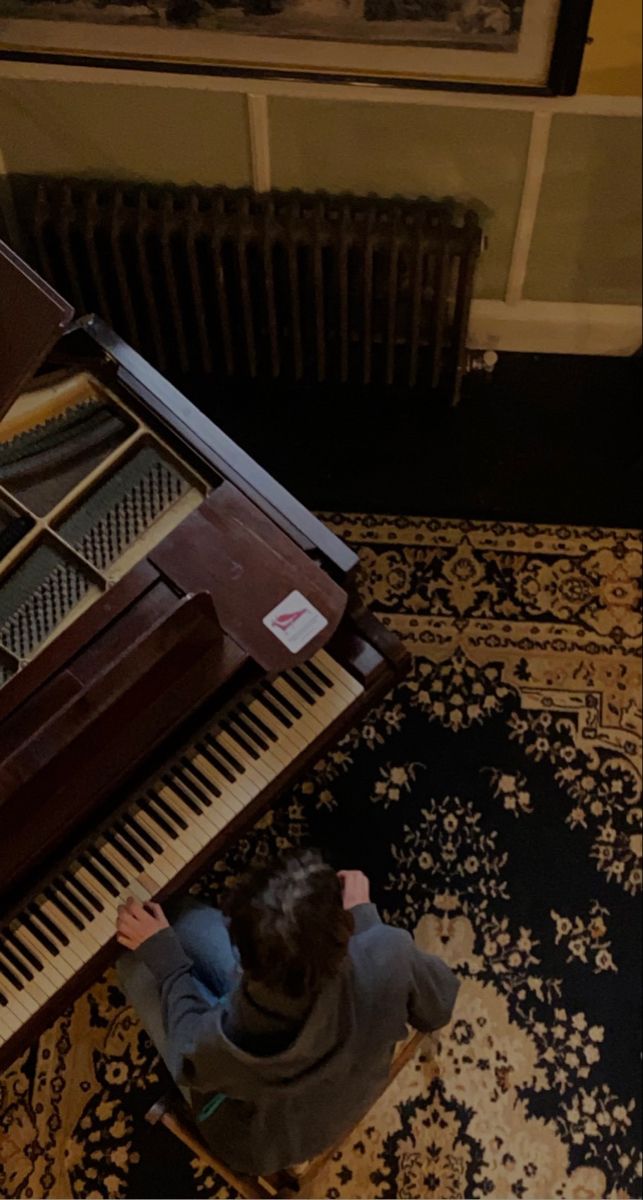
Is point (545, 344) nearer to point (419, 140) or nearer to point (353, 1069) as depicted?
point (419, 140)

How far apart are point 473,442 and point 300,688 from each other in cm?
117

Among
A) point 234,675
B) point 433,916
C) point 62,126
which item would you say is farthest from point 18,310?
point 433,916

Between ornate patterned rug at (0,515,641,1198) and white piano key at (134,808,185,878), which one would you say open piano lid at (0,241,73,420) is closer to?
white piano key at (134,808,185,878)

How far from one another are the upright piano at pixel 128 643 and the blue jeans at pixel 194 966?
0.14m

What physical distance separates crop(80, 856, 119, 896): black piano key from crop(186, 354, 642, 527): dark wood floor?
120 centimetres

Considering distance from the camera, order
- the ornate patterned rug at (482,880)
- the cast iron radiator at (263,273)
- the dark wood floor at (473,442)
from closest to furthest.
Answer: the ornate patterned rug at (482,880)
the cast iron radiator at (263,273)
the dark wood floor at (473,442)

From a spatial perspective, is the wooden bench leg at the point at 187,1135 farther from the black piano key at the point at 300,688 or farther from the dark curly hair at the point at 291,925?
the black piano key at the point at 300,688

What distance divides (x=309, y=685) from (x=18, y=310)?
2.62ft

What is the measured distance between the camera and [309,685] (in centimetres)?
201

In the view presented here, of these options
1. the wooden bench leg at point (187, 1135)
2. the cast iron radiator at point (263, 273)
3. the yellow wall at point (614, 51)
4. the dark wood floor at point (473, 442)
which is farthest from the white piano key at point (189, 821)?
the yellow wall at point (614, 51)

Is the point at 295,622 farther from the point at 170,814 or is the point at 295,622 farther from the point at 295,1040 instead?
the point at 295,1040

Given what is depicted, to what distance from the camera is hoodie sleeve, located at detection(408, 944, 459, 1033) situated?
1.86 metres

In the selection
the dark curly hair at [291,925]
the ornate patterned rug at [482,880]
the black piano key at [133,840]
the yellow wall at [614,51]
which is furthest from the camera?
the ornate patterned rug at [482,880]

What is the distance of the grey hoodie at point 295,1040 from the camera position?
165 cm
